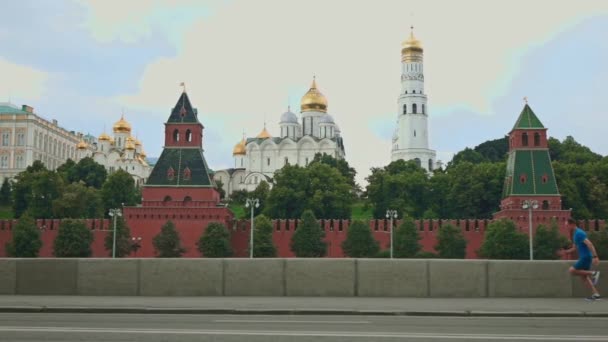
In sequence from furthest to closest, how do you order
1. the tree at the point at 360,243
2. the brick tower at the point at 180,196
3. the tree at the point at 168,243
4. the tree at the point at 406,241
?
the brick tower at the point at 180,196, the tree at the point at 360,243, the tree at the point at 406,241, the tree at the point at 168,243

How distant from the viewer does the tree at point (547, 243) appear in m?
55.8

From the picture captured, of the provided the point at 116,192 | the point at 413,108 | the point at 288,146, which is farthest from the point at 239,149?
the point at 116,192

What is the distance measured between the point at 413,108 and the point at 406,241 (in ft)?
205

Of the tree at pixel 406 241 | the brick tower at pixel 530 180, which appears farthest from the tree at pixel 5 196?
the brick tower at pixel 530 180

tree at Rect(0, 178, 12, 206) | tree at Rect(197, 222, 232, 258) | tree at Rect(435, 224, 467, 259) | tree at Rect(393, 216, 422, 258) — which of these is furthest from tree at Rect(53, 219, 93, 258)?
tree at Rect(0, 178, 12, 206)

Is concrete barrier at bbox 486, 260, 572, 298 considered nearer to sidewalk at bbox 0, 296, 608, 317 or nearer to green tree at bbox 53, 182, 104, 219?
sidewalk at bbox 0, 296, 608, 317

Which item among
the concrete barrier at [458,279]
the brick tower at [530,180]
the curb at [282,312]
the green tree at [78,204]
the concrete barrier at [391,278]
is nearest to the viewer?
the curb at [282,312]

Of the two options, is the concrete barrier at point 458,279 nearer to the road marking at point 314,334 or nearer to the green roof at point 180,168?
the road marking at point 314,334

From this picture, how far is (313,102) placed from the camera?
402 ft

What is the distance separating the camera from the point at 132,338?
441 inches

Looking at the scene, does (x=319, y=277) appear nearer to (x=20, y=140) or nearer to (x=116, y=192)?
(x=116, y=192)

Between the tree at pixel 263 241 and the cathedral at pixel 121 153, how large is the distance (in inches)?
2548

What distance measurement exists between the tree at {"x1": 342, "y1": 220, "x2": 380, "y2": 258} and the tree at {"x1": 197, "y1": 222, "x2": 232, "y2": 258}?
8.59 metres

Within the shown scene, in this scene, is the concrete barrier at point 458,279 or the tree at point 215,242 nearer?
the concrete barrier at point 458,279
